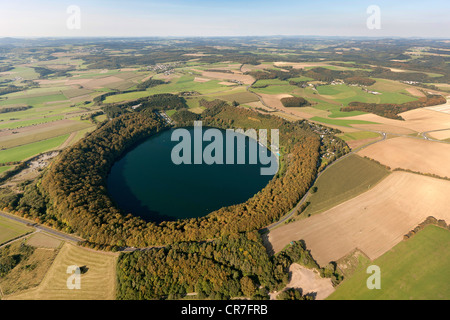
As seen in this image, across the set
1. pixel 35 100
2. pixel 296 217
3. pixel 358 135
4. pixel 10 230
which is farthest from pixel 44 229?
pixel 35 100

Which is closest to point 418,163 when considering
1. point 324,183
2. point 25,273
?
point 324,183

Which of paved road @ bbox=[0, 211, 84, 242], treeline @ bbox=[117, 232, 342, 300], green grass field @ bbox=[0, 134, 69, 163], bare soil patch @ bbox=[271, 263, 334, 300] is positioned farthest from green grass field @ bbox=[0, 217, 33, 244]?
bare soil patch @ bbox=[271, 263, 334, 300]

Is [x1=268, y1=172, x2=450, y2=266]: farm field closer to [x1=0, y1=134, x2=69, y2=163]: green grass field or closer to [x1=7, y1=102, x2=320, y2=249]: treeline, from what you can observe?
[x1=7, y1=102, x2=320, y2=249]: treeline

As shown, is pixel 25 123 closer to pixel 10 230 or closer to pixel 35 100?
pixel 35 100

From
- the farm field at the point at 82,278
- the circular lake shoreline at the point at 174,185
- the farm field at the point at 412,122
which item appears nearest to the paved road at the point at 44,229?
the farm field at the point at 82,278

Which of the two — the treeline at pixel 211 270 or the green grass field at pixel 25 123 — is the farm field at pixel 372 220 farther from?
the green grass field at pixel 25 123
